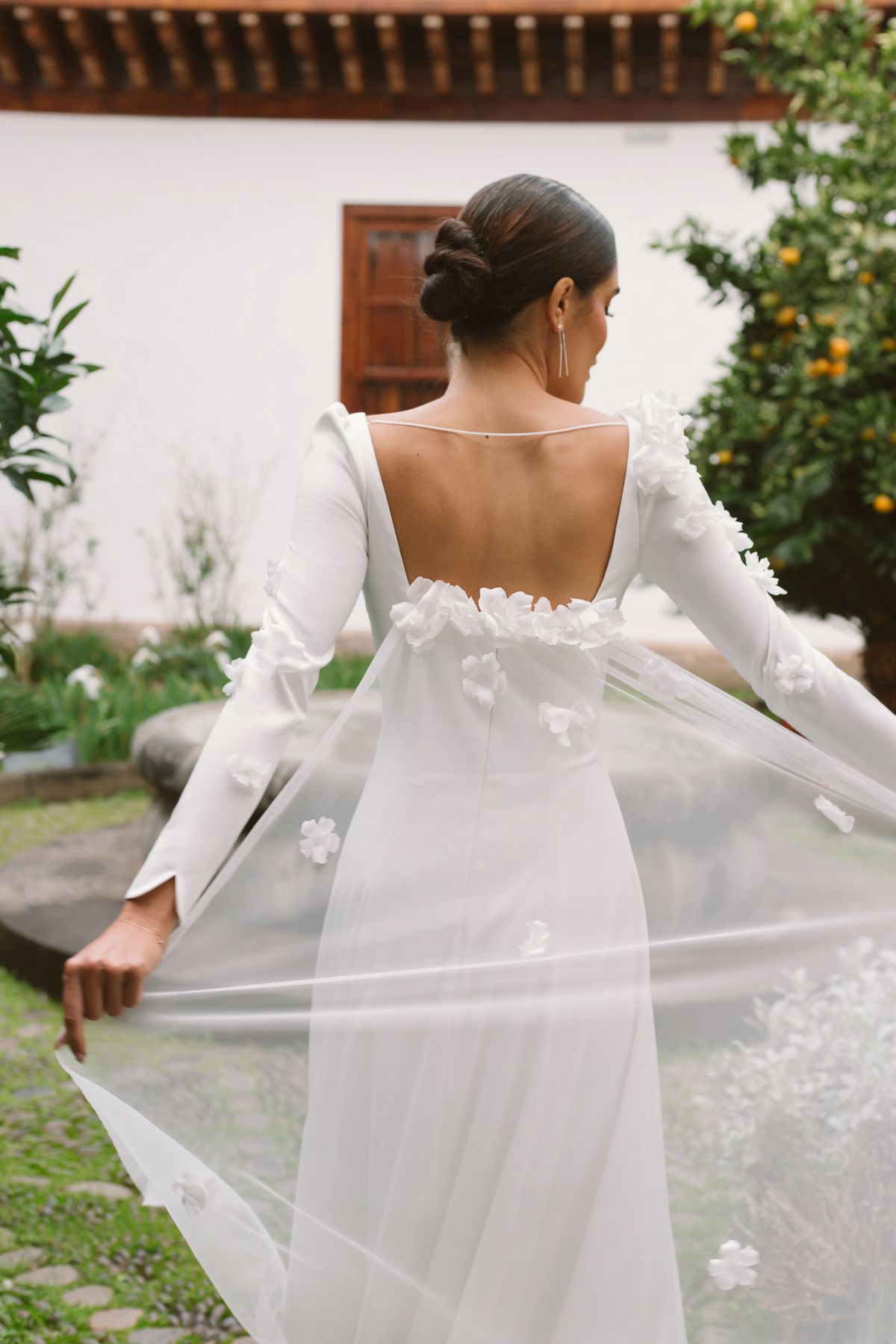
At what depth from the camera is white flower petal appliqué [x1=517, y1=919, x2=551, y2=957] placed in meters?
1.33

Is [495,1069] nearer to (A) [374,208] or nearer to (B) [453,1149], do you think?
(B) [453,1149]

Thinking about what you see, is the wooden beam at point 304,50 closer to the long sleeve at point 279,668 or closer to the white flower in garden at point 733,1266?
the long sleeve at point 279,668

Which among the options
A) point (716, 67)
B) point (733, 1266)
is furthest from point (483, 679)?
point (716, 67)

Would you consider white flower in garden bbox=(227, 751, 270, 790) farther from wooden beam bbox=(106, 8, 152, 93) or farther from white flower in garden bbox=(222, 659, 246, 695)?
wooden beam bbox=(106, 8, 152, 93)

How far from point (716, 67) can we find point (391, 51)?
1965mm

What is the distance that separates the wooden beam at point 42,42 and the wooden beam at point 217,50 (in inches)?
37.5

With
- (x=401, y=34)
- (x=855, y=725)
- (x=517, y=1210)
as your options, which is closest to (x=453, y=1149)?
(x=517, y=1210)

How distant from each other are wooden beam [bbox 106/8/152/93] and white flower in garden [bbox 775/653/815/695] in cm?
775

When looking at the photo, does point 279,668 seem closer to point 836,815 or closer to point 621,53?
point 836,815

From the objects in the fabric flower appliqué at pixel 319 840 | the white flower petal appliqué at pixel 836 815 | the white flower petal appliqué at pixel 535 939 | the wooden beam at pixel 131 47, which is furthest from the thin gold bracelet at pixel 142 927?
the wooden beam at pixel 131 47

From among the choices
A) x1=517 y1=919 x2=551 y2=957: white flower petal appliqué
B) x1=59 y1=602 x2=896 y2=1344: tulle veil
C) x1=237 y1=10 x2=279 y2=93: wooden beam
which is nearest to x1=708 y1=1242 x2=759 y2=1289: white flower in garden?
x1=59 y1=602 x2=896 y2=1344: tulle veil

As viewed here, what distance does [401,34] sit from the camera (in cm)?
780

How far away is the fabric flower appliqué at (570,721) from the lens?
135cm

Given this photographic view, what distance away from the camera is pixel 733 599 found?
4.53 ft
